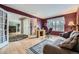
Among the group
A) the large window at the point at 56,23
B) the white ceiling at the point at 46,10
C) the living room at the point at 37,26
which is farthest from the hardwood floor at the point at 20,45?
the white ceiling at the point at 46,10

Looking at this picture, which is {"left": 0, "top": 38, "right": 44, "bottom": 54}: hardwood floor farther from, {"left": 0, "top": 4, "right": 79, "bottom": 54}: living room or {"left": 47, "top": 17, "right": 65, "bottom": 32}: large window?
{"left": 47, "top": 17, "right": 65, "bottom": 32}: large window

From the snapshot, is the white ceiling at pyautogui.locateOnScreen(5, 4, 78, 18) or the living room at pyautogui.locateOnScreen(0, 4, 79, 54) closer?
the white ceiling at pyautogui.locateOnScreen(5, 4, 78, 18)

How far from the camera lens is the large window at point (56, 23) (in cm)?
326

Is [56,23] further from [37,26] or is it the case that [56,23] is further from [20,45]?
[20,45]

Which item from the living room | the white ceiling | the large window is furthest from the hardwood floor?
the white ceiling

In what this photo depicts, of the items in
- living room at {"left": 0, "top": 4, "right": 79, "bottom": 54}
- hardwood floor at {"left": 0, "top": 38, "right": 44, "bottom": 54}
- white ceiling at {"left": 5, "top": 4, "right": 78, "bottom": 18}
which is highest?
white ceiling at {"left": 5, "top": 4, "right": 78, "bottom": 18}

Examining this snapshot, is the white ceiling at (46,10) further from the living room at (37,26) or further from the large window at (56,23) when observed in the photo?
the large window at (56,23)

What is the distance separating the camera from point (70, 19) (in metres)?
3.65

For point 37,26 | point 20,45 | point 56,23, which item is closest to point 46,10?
point 56,23

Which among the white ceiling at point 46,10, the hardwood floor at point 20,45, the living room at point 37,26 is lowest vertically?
the hardwood floor at point 20,45

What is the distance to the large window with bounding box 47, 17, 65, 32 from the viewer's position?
3.26 m
